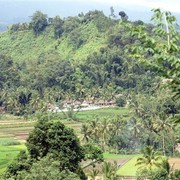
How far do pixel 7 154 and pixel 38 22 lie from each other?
6662 centimetres

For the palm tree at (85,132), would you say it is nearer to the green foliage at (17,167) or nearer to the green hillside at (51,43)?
the green foliage at (17,167)

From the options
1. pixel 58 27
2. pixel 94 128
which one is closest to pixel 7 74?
pixel 58 27

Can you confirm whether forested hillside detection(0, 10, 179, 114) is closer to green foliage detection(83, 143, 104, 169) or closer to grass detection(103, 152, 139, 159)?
grass detection(103, 152, 139, 159)

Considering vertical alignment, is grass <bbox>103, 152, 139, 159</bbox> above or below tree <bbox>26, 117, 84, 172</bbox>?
below

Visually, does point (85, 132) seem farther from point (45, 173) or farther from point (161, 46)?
point (161, 46)

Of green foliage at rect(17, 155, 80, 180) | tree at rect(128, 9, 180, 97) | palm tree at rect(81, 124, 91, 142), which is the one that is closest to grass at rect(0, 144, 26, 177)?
palm tree at rect(81, 124, 91, 142)

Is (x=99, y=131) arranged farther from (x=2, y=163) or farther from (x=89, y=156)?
(x=89, y=156)

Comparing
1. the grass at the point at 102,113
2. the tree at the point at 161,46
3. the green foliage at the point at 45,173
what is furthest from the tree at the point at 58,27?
the tree at the point at 161,46

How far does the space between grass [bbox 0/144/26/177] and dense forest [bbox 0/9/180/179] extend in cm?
649

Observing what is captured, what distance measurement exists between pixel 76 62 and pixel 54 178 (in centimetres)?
7280

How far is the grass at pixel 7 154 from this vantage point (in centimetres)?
3528

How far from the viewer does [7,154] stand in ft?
128

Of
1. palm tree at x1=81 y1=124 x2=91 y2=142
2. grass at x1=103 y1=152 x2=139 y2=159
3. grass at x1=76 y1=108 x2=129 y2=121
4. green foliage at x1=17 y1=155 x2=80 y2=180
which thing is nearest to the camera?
green foliage at x1=17 y1=155 x2=80 y2=180

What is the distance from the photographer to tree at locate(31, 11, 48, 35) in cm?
10181
